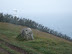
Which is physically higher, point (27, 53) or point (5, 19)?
point (5, 19)

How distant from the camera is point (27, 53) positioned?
18781 millimetres

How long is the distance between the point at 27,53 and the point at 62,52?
13.1 ft

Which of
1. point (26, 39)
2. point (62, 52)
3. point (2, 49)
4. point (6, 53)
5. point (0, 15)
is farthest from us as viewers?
point (0, 15)

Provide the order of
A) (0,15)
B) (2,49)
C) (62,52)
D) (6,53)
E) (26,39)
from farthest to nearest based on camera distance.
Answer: (0,15) → (26,39) → (62,52) → (2,49) → (6,53)

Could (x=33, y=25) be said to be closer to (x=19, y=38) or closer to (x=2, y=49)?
(x=19, y=38)

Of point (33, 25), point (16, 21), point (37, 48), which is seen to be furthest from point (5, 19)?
point (37, 48)

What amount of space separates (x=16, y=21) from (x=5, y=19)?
131 inches

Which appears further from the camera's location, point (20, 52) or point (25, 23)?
point (25, 23)

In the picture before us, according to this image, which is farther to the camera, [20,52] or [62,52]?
[62,52]

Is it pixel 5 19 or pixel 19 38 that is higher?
pixel 5 19

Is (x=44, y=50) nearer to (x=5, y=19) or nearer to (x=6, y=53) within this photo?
(x=6, y=53)

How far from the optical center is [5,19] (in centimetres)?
5509

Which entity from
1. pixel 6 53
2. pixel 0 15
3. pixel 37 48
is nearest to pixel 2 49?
pixel 6 53

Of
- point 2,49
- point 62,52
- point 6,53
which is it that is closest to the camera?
point 6,53
